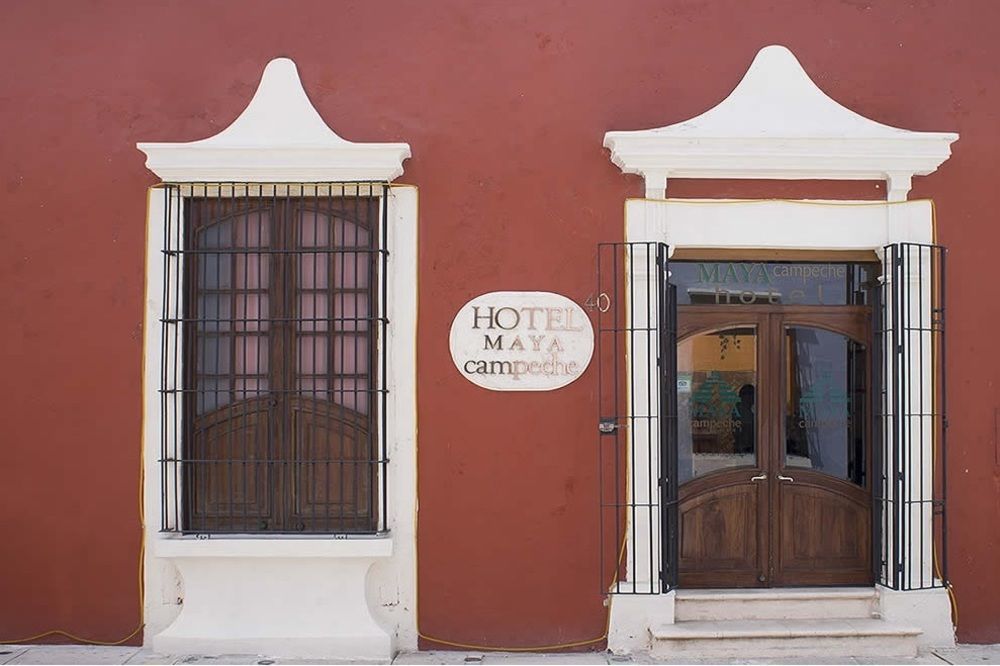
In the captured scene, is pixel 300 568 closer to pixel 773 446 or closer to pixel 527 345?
pixel 527 345

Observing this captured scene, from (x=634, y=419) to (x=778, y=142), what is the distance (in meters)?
1.85

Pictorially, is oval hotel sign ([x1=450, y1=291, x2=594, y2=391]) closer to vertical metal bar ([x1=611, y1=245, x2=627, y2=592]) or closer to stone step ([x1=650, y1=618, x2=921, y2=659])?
vertical metal bar ([x1=611, y1=245, x2=627, y2=592])

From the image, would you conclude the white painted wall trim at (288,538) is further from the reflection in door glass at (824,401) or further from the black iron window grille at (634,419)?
the reflection in door glass at (824,401)

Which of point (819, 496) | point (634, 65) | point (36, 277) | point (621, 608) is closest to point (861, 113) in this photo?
point (634, 65)

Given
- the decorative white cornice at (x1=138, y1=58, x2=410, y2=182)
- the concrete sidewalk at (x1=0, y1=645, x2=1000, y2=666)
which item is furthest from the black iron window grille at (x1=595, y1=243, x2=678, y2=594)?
the decorative white cornice at (x1=138, y1=58, x2=410, y2=182)

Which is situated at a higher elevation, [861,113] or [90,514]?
[861,113]

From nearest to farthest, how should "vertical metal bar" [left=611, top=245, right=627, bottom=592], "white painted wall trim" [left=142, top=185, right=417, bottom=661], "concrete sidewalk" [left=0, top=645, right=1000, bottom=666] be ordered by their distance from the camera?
"concrete sidewalk" [left=0, top=645, right=1000, bottom=666] → "white painted wall trim" [left=142, top=185, right=417, bottom=661] → "vertical metal bar" [left=611, top=245, right=627, bottom=592]

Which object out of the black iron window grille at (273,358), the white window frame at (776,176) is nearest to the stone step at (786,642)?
the white window frame at (776,176)

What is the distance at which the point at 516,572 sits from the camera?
224 inches

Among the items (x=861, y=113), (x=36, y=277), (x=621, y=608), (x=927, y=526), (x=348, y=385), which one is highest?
(x=861, y=113)

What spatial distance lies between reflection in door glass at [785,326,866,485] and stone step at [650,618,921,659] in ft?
3.11

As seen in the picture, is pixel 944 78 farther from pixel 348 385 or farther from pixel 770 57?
pixel 348 385

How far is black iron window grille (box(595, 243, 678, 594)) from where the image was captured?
5.62 meters

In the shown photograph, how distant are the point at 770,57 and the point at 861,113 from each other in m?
0.66
